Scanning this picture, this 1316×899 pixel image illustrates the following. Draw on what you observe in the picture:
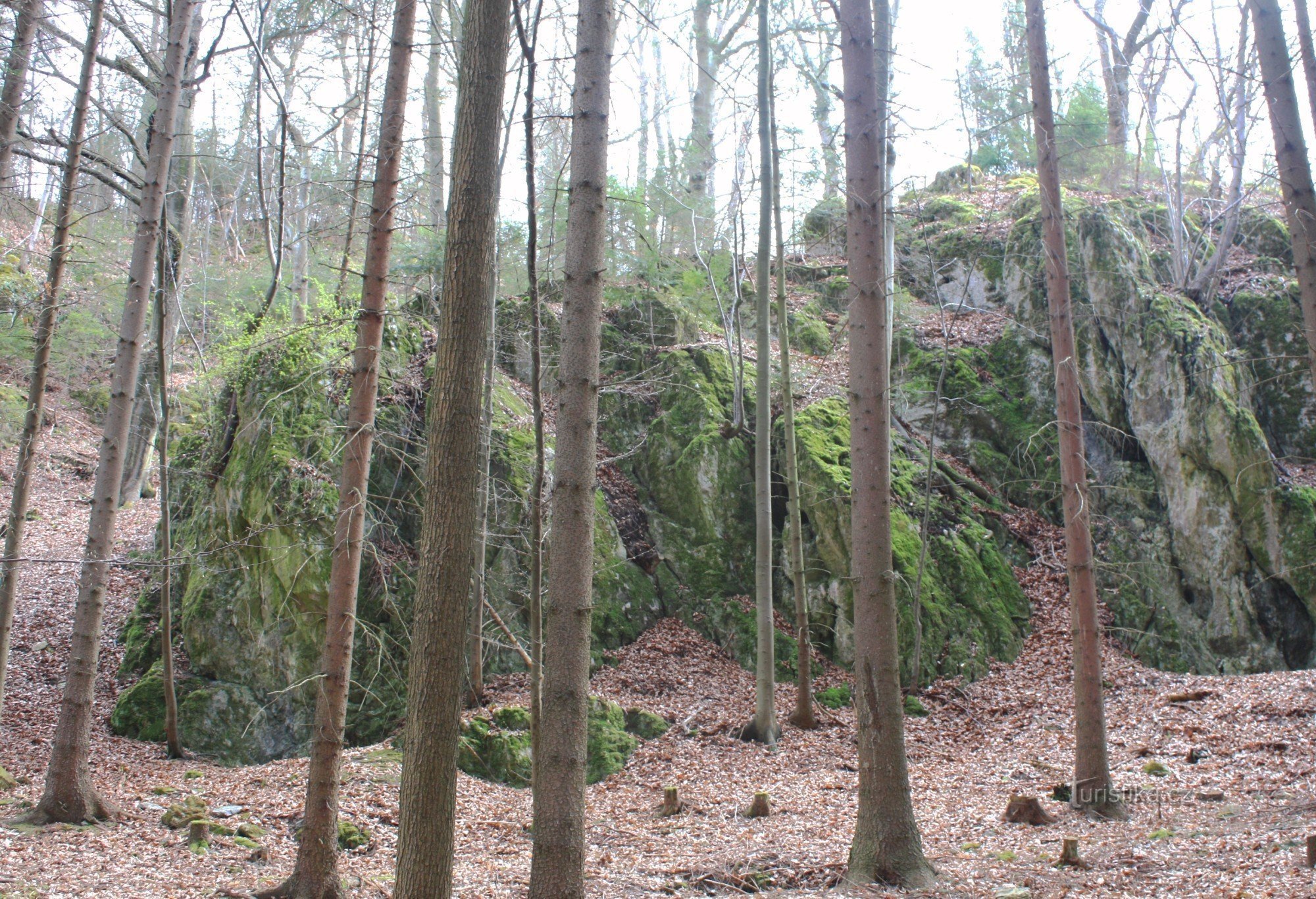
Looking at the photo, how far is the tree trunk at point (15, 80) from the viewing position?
7.14 metres

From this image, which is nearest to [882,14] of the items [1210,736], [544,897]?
[1210,736]

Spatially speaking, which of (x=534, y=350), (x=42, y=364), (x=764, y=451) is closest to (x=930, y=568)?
(x=764, y=451)

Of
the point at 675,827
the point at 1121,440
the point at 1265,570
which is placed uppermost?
the point at 1121,440

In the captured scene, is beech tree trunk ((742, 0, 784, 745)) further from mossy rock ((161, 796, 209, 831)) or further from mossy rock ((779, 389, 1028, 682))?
mossy rock ((161, 796, 209, 831))

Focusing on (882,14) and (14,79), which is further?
(882,14)

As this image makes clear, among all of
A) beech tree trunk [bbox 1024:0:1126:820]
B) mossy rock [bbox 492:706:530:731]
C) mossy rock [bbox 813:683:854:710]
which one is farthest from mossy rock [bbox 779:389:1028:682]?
mossy rock [bbox 492:706:530:731]

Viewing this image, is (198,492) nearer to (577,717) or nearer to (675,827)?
(675,827)

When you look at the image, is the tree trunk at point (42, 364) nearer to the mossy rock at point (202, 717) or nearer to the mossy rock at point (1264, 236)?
the mossy rock at point (202, 717)

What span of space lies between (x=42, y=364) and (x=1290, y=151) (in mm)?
10682

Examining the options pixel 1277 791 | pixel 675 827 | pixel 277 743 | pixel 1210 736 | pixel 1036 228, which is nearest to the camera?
pixel 1277 791

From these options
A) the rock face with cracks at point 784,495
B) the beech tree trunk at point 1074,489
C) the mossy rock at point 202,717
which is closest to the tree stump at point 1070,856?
the beech tree trunk at point 1074,489

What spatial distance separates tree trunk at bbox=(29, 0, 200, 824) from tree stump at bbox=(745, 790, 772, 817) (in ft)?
18.0

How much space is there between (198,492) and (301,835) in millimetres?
7033

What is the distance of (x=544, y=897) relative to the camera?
3939 millimetres
